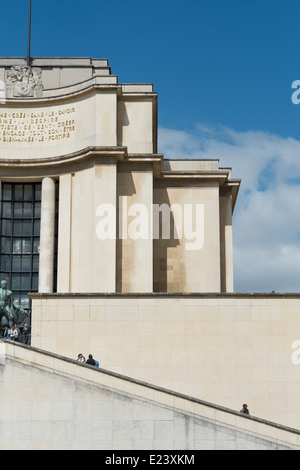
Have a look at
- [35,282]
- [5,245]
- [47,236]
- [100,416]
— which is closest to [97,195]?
[47,236]

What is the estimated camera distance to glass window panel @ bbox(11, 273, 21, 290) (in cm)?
4303

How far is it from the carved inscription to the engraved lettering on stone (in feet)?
4.69

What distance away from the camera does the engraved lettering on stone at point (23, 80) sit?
146 ft

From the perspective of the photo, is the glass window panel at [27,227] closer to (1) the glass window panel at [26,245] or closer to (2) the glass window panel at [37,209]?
(1) the glass window panel at [26,245]

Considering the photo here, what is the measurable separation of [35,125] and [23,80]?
3.18 metres

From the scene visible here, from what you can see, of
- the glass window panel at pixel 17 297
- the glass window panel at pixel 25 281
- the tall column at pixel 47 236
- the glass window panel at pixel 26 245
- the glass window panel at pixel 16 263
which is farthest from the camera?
the glass window panel at pixel 26 245

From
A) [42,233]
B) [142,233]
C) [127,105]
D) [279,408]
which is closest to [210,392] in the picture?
[279,408]

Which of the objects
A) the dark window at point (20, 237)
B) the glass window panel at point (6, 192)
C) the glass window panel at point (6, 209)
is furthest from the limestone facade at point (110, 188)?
the glass window panel at point (6, 209)

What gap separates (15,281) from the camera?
43188mm

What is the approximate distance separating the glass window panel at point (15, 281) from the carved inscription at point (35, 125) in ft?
26.5

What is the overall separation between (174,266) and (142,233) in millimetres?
3149

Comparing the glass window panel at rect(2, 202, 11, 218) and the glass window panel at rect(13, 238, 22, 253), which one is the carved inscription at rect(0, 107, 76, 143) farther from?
the glass window panel at rect(13, 238, 22, 253)

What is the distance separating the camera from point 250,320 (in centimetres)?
3086
